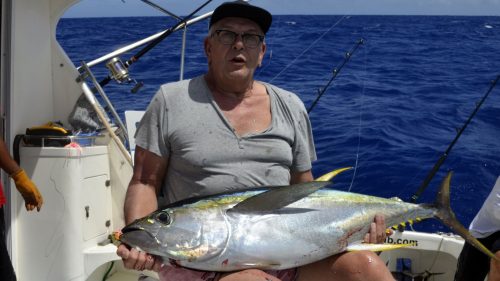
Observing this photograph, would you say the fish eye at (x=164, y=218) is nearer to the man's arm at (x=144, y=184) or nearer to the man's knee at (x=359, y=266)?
the man's arm at (x=144, y=184)

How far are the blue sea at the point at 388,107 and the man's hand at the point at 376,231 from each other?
286 cm

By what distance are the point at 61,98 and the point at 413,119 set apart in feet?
21.8

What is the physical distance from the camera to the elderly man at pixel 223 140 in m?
2.09

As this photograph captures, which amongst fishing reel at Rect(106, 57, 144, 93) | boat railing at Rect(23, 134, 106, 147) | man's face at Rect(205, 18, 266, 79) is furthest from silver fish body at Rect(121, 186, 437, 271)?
fishing reel at Rect(106, 57, 144, 93)

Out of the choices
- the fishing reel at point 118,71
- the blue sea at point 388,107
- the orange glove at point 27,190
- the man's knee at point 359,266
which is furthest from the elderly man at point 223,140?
the blue sea at point 388,107

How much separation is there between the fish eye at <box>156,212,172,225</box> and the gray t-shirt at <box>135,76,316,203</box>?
32 cm

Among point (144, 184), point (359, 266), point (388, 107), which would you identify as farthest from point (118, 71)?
point (388, 107)

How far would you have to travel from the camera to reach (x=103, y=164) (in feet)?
11.0

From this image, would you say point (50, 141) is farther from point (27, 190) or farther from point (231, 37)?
point (231, 37)

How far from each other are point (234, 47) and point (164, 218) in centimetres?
76

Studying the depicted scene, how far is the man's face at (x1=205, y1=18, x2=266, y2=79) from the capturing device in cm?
217

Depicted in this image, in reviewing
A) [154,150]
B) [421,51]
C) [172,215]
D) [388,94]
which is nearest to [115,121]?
[154,150]

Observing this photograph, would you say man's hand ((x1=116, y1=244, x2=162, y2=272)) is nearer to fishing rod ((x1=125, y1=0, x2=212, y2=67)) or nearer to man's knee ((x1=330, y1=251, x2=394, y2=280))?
man's knee ((x1=330, y1=251, x2=394, y2=280))

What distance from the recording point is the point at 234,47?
216cm
